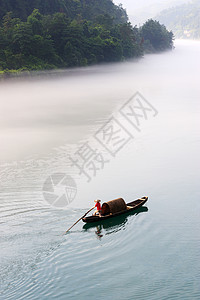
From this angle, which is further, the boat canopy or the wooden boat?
the boat canopy

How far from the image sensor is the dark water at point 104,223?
12.6 metres

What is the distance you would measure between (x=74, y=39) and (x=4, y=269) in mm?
64944

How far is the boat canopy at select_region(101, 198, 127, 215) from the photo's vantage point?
16.5 meters

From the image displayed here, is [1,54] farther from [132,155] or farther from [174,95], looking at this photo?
[132,155]

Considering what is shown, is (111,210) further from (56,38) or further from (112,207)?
(56,38)

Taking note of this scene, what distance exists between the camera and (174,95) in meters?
53.1

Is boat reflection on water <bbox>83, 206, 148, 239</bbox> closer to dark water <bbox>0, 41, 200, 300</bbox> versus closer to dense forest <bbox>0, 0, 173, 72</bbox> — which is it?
dark water <bbox>0, 41, 200, 300</bbox>

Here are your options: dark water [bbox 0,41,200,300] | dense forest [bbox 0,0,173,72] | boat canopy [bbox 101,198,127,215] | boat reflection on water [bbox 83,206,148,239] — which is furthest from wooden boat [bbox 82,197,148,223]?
dense forest [bbox 0,0,173,72]

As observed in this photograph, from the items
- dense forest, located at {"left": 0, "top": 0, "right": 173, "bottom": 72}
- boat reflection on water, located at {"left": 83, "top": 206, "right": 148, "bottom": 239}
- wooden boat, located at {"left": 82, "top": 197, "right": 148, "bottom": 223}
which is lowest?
boat reflection on water, located at {"left": 83, "top": 206, "right": 148, "bottom": 239}

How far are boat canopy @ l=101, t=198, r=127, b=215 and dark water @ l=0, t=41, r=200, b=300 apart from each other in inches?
16.9

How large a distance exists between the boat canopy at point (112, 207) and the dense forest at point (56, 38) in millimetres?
47972

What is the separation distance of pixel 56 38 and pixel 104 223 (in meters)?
61.3

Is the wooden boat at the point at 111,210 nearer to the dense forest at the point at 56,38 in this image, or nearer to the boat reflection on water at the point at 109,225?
the boat reflection on water at the point at 109,225

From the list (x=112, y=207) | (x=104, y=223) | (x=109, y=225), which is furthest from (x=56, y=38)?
(x=109, y=225)
